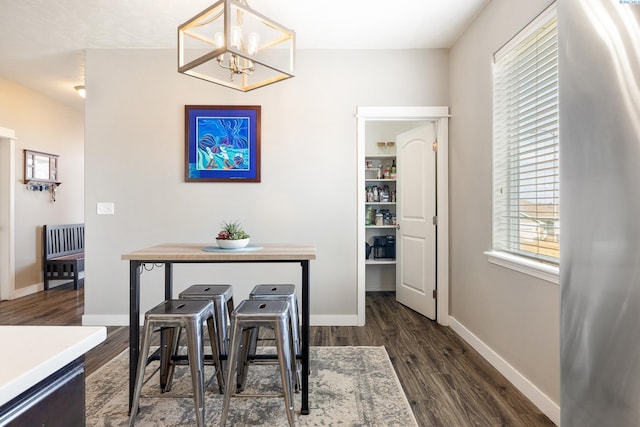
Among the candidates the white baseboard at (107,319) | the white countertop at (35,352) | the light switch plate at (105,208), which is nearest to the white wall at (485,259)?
the white countertop at (35,352)

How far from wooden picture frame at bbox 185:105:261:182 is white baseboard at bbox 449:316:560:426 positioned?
233 cm

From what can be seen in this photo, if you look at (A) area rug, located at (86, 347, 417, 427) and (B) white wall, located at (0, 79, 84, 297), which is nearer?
(A) area rug, located at (86, 347, 417, 427)

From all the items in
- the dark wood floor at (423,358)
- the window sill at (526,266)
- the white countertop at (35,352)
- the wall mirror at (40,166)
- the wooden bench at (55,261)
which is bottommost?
the dark wood floor at (423,358)

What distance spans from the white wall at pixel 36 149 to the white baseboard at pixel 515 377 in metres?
5.28

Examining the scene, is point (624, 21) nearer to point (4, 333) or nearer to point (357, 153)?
point (4, 333)

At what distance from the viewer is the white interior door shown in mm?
3471

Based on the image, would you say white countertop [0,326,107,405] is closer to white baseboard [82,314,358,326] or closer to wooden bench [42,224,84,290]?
white baseboard [82,314,358,326]

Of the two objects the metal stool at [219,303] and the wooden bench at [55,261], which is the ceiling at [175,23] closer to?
the metal stool at [219,303]

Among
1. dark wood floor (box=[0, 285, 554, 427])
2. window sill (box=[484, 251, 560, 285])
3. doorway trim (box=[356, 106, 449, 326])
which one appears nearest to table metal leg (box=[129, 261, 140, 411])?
dark wood floor (box=[0, 285, 554, 427])

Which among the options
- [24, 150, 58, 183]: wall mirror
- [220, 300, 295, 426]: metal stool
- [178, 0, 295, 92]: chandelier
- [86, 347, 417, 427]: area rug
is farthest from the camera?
[24, 150, 58, 183]: wall mirror

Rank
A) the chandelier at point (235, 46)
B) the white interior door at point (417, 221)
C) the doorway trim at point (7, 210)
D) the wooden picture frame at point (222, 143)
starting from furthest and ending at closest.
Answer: the doorway trim at point (7, 210), the white interior door at point (417, 221), the wooden picture frame at point (222, 143), the chandelier at point (235, 46)

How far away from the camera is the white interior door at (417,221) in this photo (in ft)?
11.4

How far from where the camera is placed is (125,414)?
1868 millimetres

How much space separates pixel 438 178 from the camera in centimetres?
335
